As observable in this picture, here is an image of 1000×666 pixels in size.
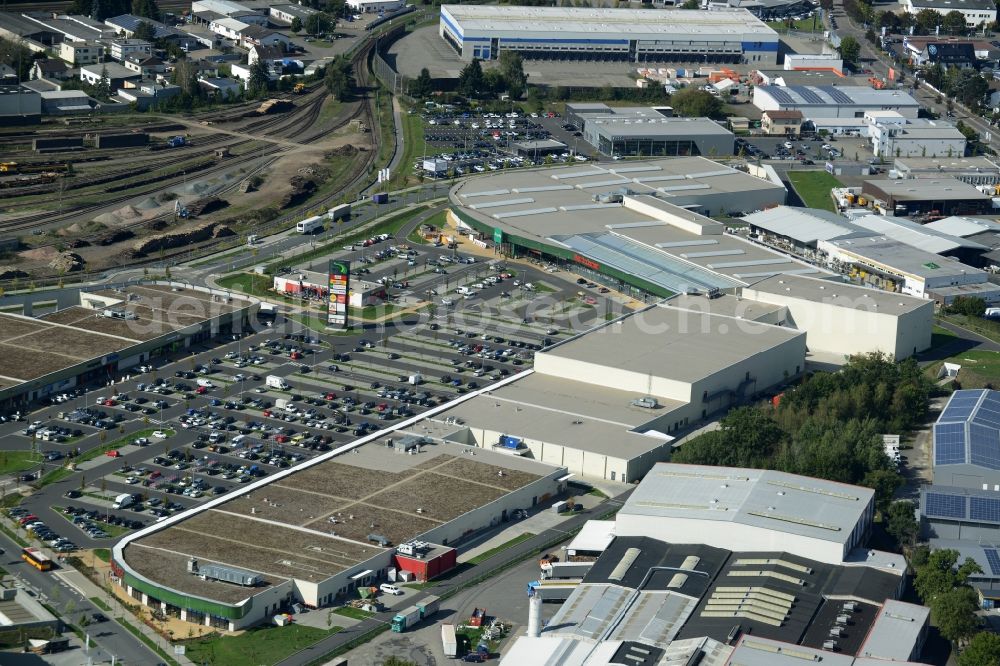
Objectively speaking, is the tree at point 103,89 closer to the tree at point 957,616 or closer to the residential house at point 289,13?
the residential house at point 289,13

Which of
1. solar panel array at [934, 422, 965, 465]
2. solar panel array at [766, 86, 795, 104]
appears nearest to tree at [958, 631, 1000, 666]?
solar panel array at [934, 422, 965, 465]

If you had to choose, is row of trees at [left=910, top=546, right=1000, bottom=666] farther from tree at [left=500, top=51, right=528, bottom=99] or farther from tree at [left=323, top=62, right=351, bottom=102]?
tree at [left=323, top=62, right=351, bottom=102]

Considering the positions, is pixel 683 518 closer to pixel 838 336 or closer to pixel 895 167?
pixel 838 336

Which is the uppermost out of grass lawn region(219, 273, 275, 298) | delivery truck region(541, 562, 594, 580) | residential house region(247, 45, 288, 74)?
residential house region(247, 45, 288, 74)

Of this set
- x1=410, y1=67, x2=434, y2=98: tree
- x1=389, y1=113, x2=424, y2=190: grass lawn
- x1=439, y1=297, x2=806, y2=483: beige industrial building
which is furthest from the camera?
x1=410, y1=67, x2=434, y2=98: tree

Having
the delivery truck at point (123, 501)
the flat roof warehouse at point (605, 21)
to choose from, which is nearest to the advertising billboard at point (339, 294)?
the delivery truck at point (123, 501)

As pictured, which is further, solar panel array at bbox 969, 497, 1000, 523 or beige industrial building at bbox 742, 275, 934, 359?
beige industrial building at bbox 742, 275, 934, 359

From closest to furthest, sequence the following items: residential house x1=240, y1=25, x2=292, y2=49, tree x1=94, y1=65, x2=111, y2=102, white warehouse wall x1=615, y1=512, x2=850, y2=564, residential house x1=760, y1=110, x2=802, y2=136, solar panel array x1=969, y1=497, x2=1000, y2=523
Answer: white warehouse wall x1=615, y1=512, x2=850, y2=564
solar panel array x1=969, y1=497, x2=1000, y2=523
residential house x1=760, y1=110, x2=802, y2=136
tree x1=94, y1=65, x2=111, y2=102
residential house x1=240, y1=25, x2=292, y2=49
